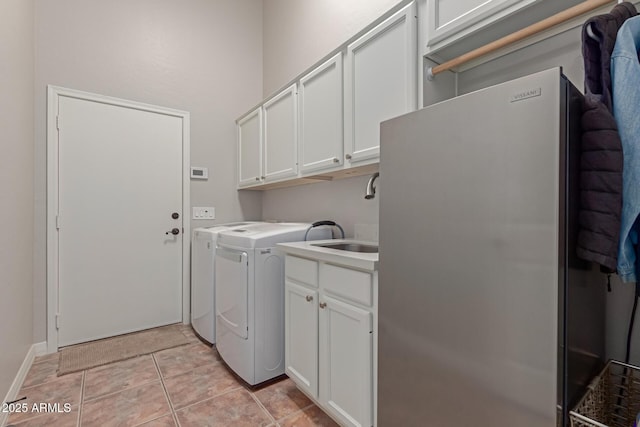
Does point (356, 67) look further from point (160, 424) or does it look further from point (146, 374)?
point (146, 374)

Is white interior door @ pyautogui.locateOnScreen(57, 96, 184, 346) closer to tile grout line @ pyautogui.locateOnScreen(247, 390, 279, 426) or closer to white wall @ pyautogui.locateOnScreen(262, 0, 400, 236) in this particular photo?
white wall @ pyautogui.locateOnScreen(262, 0, 400, 236)

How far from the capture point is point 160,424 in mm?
1570

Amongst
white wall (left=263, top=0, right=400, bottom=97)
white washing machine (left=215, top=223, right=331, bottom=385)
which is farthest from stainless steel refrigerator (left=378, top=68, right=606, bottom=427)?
white wall (left=263, top=0, right=400, bottom=97)

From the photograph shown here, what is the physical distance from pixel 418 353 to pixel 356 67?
1519mm

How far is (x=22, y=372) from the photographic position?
1.98 meters

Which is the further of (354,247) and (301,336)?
(354,247)

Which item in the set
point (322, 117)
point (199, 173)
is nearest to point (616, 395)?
point (322, 117)

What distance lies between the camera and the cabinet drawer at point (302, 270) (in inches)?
62.6

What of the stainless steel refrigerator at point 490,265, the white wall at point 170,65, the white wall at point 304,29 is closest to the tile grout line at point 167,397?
the white wall at point 170,65

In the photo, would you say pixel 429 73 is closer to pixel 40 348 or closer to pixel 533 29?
pixel 533 29

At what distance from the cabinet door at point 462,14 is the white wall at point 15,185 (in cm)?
224

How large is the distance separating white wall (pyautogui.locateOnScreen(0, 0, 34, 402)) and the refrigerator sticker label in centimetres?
236

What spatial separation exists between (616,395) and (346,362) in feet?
3.13

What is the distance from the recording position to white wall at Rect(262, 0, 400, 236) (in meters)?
2.23
